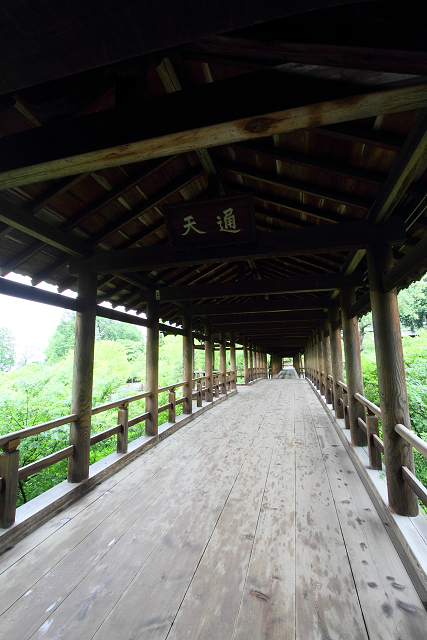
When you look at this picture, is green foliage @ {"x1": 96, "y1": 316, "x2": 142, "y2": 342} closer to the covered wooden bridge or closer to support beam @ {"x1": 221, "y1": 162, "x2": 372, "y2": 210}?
the covered wooden bridge

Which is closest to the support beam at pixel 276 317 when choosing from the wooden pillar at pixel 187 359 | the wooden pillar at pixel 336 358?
the wooden pillar at pixel 187 359

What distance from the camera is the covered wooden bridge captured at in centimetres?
110

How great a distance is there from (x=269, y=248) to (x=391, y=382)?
1.88 metres

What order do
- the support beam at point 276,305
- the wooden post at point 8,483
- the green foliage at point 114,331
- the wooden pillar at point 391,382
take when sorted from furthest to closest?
1. the green foliage at point 114,331
2. the support beam at point 276,305
3. the wooden pillar at point 391,382
4. the wooden post at point 8,483

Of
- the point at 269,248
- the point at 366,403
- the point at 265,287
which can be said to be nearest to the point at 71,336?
the point at 265,287

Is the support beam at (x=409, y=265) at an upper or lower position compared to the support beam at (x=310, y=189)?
lower

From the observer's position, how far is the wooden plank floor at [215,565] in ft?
5.45

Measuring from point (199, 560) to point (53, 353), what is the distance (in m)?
41.7

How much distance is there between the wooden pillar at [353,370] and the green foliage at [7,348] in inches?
1569

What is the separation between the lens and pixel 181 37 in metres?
0.92

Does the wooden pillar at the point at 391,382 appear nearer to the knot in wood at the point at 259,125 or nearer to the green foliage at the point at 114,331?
the knot in wood at the point at 259,125

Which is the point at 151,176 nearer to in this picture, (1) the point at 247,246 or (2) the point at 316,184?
(1) the point at 247,246

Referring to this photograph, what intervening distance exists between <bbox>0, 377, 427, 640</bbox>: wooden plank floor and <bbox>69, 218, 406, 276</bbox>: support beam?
106 inches

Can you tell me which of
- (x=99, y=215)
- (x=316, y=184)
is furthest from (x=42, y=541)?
(x=316, y=184)
